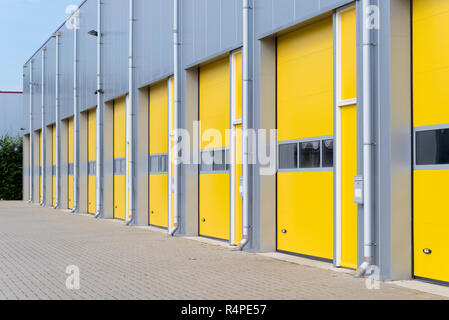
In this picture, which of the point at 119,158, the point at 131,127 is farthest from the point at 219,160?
the point at 119,158

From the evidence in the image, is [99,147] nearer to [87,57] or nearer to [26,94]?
[87,57]

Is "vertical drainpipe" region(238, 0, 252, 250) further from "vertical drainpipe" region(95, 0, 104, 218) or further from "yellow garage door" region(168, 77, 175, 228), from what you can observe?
"vertical drainpipe" region(95, 0, 104, 218)

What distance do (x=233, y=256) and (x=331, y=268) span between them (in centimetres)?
237

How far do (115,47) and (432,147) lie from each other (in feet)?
52.1

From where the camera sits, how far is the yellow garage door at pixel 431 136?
Answer: 26.6 feet

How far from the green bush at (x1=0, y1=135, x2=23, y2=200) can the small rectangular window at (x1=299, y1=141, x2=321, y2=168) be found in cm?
3452

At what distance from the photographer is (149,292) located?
26.0 ft

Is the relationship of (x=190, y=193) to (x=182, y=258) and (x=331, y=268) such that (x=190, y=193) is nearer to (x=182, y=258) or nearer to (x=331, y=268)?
(x=182, y=258)

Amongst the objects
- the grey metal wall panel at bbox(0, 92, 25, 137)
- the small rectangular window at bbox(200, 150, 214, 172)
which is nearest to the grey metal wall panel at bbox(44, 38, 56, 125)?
the grey metal wall panel at bbox(0, 92, 25, 137)

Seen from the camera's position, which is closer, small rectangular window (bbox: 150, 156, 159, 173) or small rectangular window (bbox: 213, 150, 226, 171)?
small rectangular window (bbox: 213, 150, 226, 171)

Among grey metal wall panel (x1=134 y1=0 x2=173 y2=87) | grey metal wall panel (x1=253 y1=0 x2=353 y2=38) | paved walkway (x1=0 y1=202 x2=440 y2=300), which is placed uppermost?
grey metal wall panel (x1=134 y1=0 x2=173 y2=87)

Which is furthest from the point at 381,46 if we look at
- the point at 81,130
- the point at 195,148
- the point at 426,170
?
the point at 81,130

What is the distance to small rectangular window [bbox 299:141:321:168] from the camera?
10812mm

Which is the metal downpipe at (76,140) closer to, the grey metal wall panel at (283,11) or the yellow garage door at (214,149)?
the yellow garage door at (214,149)
